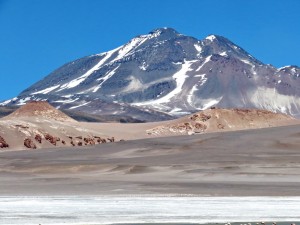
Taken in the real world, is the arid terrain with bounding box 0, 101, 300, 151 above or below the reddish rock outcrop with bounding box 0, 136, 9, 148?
above

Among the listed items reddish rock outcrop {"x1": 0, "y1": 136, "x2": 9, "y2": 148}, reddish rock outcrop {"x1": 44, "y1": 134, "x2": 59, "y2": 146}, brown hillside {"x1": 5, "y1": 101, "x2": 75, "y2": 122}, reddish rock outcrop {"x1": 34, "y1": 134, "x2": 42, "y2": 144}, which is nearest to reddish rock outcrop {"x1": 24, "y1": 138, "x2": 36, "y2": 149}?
reddish rock outcrop {"x1": 34, "y1": 134, "x2": 42, "y2": 144}

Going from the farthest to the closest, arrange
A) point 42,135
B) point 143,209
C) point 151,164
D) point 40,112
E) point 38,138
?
point 40,112 → point 42,135 → point 38,138 → point 151,164 → point 143,209

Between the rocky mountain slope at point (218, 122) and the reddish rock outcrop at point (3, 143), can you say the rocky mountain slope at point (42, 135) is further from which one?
the rocky mountain slope at point (218, 122)

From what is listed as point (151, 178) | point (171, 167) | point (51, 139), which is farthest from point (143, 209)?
point (51, 139)

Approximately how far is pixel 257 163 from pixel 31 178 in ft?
60.2

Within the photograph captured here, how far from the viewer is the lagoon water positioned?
1031 inches

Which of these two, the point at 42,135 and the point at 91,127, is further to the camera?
the point at 91,127

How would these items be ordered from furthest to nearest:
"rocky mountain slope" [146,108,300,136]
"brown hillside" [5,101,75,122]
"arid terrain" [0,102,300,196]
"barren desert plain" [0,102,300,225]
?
"brown hillside" [5,101,75,122]
"rocky mountain slope" [146,108,300,136]
"arid terrain" [0,102,300,196]
"barren desert plain" [0,102,300,225]

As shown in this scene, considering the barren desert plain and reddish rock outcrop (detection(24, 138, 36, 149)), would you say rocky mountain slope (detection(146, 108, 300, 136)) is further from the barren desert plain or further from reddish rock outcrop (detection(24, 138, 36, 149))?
reddish rock outcrop (detection(24, 138, 36, 149))

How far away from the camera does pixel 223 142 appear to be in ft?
265

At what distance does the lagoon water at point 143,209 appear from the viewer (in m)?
26.2

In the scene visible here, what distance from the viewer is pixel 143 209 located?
2955 cm

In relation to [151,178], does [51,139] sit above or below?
above

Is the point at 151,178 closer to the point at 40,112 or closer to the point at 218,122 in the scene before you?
the point at 218,122
